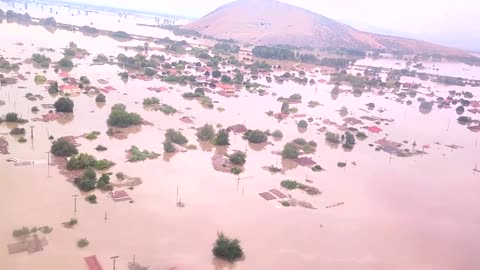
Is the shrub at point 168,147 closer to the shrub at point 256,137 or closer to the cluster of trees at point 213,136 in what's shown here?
the cluster of trees at point 213,136

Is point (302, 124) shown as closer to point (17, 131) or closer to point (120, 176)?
point (120, 176)

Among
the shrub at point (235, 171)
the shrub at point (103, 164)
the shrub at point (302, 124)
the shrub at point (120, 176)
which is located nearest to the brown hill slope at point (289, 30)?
A: the shrub at point (302, 124)

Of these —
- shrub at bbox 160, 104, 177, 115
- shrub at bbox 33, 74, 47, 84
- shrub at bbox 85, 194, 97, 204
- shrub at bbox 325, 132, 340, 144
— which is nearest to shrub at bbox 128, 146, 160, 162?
A: shrub at bbox 85, 194, 97, 204

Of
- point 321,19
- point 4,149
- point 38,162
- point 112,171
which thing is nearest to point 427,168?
point 112,171

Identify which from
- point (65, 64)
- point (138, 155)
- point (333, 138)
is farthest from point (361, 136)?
point (65, 64)

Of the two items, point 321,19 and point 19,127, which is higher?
point 321,19

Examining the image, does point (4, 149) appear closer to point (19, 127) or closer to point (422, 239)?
point (19, 127)
